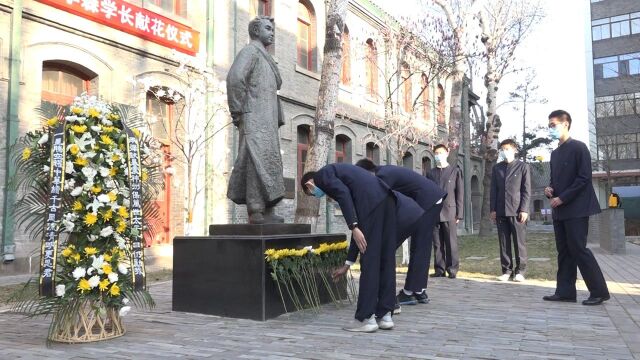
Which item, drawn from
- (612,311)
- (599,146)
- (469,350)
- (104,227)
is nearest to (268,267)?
(104,227)

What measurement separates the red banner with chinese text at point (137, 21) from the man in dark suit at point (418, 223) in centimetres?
791

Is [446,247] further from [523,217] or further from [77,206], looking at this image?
[77,206]

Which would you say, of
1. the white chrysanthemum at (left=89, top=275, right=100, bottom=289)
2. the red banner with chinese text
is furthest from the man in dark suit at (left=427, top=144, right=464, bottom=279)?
the red banner with chinese text

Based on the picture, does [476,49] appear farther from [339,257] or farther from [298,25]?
[339,257]

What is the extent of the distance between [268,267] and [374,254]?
1.09 meters

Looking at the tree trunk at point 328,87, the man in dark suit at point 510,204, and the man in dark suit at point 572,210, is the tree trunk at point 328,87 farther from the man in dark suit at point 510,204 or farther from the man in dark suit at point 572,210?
the man in dark suit at point 572,210

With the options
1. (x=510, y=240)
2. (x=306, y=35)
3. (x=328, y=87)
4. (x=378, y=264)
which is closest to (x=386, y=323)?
(x=378, y=264)

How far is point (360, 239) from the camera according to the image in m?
4.64

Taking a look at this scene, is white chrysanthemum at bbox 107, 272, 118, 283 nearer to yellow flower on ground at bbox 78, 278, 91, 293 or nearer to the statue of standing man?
yellow flower on ground at bbox 78, 278, 91, 293

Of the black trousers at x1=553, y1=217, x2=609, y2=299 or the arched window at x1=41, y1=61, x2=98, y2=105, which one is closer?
the black trousers at x1=553, y1=217, x2=609, y2=299

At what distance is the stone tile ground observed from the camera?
386 centimetres

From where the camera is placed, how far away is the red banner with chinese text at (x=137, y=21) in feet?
34.6

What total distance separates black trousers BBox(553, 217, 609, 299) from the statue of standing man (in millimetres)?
3201

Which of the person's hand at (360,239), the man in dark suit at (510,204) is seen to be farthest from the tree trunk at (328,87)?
the person's hand at (360,239)
